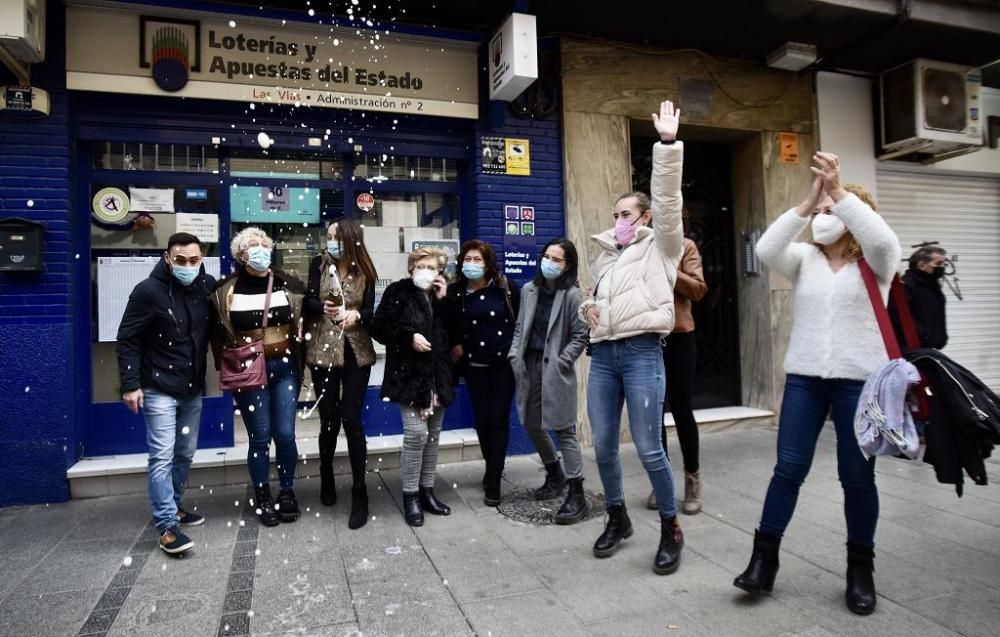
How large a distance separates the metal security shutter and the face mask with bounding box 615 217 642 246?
22.6ft

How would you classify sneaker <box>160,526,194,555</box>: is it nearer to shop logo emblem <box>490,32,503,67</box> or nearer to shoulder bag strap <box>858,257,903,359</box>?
shoulder bag strap <box>858,257,903,359</box>

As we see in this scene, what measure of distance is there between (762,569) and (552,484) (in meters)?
2.11

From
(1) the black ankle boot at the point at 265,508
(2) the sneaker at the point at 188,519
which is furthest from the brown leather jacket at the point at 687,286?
(2) the sneaker at the point at 188,519

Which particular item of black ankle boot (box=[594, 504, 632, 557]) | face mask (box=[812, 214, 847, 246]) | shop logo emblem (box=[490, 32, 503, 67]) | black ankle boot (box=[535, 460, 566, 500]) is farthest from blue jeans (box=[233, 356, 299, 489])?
shop logo emblem (box=[490, 32, 503, 67])

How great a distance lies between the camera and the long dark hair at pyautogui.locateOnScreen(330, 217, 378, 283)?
4.56m

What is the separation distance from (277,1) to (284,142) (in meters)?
1.28

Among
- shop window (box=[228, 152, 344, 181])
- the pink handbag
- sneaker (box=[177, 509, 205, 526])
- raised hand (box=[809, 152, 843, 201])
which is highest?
shop window (box=[228, 152, 344, 181])

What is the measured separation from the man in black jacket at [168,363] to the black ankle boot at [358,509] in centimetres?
101

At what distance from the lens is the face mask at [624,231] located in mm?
3647

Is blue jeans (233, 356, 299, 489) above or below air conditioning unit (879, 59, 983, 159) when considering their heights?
below

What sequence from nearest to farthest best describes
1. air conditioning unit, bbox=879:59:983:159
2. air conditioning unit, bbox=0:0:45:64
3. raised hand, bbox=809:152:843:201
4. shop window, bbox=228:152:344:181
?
raised hand, bbox=809:152:843:201 → air conditioning unit, bbox=0:0:45:64 → shop window, bbox=228:152:344:181 → air conditioning unit, bbox=879:59:983:159

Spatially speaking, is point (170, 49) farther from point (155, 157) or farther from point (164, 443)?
point (164, 443)

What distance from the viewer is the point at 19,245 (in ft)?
16.9

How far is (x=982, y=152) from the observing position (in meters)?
9.29
